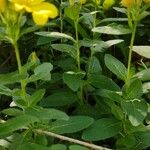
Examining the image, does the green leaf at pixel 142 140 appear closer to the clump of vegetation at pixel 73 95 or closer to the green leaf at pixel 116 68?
the clump of vegetation at pixel 73 95

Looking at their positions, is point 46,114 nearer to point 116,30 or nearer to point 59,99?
point 59,99

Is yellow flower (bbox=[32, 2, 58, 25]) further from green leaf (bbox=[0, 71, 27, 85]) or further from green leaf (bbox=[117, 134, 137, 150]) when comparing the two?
green leaf (bbox=[117, 134, 137, 150])

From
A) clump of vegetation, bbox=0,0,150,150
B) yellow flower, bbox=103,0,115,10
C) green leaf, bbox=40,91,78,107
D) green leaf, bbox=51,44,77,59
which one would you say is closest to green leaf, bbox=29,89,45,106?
clump of vegetation, bbox=0,0,150,150

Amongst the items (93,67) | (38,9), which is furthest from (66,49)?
(38,9)

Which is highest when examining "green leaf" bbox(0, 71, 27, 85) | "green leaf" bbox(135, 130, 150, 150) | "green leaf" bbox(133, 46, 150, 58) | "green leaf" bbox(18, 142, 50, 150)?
"green leaf" bbox(0, 71, 27, 85)

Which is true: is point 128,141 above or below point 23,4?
below

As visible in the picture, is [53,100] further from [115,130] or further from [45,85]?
[115,130]

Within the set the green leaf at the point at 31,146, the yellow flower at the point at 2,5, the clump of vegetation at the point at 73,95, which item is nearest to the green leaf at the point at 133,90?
the clump of vegetation at the point at 73,95
